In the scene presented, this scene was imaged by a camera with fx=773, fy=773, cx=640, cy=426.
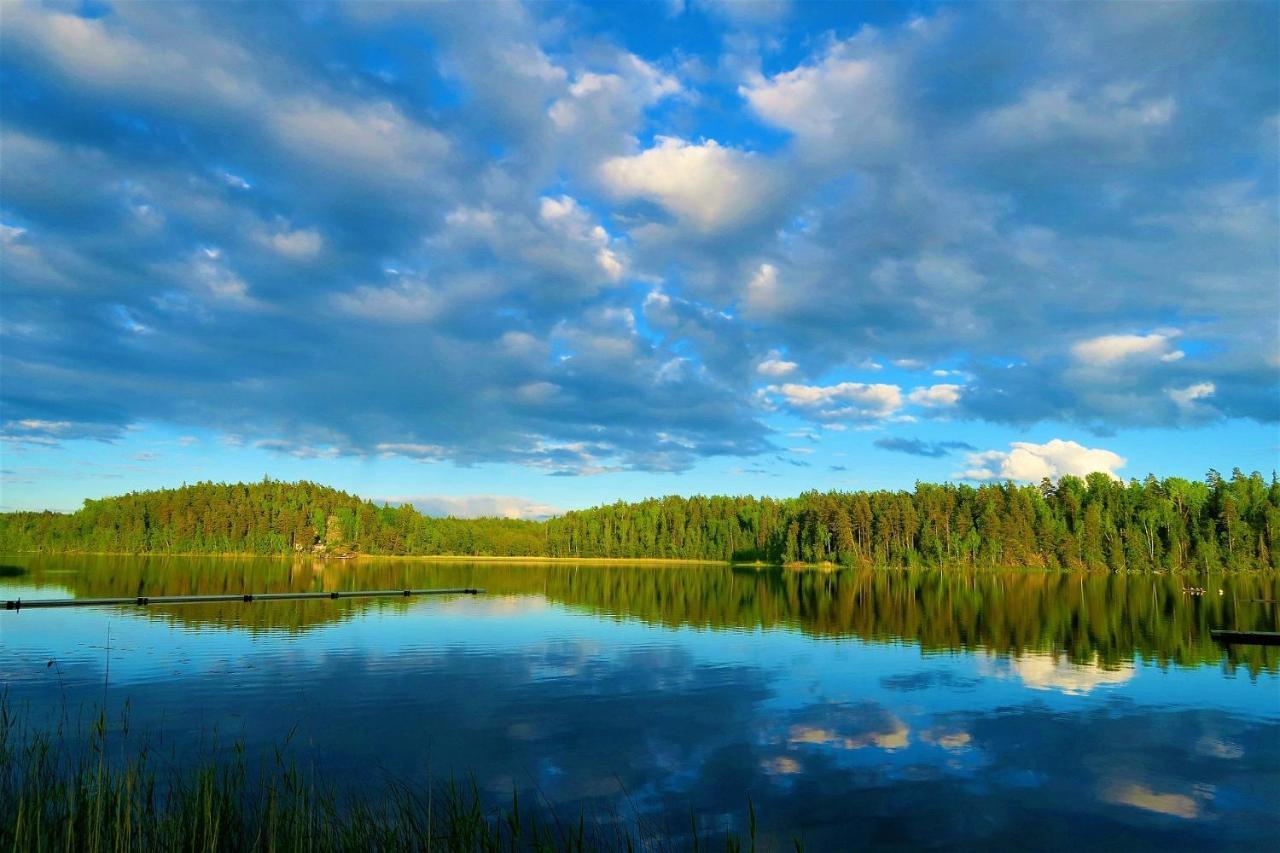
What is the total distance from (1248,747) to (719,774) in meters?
18.8

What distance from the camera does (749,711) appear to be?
1208 inches

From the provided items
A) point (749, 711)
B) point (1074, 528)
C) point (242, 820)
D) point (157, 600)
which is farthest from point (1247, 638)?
point (1074, 528)

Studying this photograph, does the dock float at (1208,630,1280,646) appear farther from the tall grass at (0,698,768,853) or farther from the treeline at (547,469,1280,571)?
the treeline at (547,469,1280,571)

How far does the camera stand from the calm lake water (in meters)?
20.1

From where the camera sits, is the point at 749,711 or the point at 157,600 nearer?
the point at 749,711

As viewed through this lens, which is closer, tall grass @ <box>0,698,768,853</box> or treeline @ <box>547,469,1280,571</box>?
tall grass @ <box>0,698,768,853</box>

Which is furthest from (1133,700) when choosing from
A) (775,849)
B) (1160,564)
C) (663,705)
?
(1160,564)

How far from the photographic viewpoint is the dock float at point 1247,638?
164ft

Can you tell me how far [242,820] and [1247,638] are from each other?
6023 cm

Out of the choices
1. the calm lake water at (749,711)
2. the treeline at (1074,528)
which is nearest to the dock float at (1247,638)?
the calm lake water at (749,711)

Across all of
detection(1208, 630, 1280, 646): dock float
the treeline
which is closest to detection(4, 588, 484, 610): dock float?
detection(1208, 630, 1280, 646): dock float

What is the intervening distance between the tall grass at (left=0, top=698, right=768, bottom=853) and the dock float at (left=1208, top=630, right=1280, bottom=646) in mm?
49635

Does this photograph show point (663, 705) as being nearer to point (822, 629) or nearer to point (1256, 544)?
point (822, 629)

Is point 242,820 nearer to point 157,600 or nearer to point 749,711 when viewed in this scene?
point 749,711
